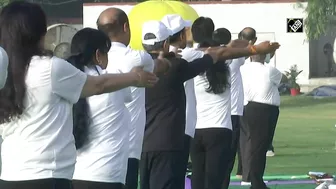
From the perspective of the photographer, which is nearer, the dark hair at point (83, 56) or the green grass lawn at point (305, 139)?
the dark hair at point (83, 56)

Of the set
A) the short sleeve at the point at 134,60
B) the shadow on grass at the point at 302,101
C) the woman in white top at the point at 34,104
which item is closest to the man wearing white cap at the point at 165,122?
the short sleeve at the point at 134,60

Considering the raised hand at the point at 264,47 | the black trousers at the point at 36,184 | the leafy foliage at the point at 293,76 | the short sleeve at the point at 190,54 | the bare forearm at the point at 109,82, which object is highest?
the raised hand at the point at 264,47

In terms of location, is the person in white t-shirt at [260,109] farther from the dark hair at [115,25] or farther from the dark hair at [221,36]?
the dark hair at [115,25]

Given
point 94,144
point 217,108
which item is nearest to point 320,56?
point 217,108

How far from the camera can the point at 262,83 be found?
12.5 metres

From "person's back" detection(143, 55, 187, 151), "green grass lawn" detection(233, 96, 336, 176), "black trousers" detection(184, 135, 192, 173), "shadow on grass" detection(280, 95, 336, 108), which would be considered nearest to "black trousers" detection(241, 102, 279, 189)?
"green grass lawn" detection(233, 96, 336, 176)

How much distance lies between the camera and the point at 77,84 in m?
5.51

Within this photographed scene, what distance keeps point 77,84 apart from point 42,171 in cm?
56

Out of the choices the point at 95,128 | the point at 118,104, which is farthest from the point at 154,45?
the point at 95,128

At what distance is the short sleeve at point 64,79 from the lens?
543 cm

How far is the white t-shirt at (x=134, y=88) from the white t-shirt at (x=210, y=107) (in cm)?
239

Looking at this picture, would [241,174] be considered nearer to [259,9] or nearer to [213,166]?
[213,166]

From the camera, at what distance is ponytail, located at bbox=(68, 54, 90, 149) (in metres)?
6.47

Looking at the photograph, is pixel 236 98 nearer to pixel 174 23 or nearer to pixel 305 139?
pixel 174 23
